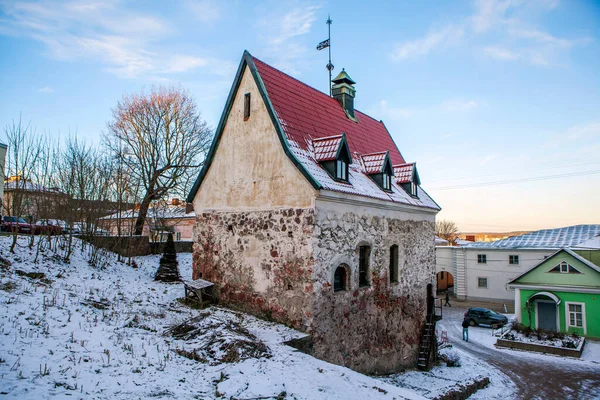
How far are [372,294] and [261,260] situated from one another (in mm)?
3797

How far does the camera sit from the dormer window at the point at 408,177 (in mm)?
15820

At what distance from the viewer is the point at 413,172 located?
52.0ft

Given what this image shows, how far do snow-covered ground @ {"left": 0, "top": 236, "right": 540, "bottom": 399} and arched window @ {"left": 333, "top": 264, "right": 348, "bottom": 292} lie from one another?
1.99m

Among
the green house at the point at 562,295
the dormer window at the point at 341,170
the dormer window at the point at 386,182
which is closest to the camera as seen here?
the dormer window at the point at 341,170

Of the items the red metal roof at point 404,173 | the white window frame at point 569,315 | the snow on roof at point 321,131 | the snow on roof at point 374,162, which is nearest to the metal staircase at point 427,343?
the snow on roof at point 321,131

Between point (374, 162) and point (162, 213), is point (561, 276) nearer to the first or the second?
point (374, 162)

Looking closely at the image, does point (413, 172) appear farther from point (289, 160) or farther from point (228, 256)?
point (228, 256)

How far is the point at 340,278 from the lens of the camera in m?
A: 11.8

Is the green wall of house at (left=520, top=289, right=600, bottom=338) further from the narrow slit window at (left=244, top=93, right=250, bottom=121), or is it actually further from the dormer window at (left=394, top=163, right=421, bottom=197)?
the narrow slit window at (left=244, top=93, right=250, bottom=121)

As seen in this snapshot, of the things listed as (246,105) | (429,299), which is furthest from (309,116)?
(429,299)

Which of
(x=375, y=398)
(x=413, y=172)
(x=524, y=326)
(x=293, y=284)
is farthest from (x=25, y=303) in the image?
(x=524, y=326)

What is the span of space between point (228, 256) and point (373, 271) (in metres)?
4.59

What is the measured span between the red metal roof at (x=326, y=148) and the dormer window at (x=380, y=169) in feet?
9.20

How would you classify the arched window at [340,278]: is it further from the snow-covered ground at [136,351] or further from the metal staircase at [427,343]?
the metal staircase at [427,343]
